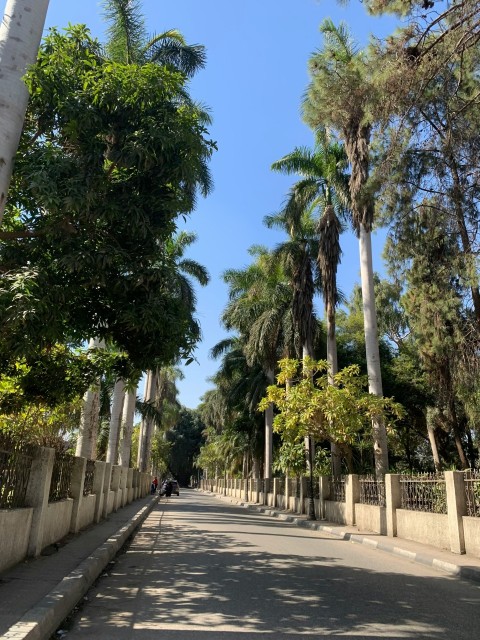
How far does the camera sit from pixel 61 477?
1087 centimetres

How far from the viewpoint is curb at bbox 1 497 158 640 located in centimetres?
465

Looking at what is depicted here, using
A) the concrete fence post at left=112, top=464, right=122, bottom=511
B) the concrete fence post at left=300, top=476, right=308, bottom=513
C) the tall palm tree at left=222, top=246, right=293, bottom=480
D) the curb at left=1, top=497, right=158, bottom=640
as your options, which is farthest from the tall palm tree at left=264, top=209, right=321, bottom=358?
the curb at left=1, top=497, right=158, bottom=640

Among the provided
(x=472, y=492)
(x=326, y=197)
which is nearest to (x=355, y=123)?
(x=326, y=197)

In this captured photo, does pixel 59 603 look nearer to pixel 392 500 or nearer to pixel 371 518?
pixel 392 500

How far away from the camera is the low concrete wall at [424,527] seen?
39.3 ft

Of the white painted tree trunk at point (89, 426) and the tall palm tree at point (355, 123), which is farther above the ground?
the tall palm tree at point (355, 123)

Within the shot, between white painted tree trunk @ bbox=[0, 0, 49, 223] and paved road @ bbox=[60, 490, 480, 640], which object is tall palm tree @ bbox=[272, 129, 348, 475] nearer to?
paved road @ bbox=[60, 490, 480, 640]

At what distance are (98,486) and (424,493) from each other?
8.87 meters

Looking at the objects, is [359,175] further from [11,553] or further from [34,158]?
[11,553]

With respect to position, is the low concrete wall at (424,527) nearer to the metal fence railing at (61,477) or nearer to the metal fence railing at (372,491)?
the metal fence railing at (372,491)

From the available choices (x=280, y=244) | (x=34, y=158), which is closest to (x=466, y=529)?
(x=34, y=158)

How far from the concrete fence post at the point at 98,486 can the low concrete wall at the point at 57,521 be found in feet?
11.4

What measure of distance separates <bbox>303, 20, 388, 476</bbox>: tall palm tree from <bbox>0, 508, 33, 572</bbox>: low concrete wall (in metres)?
10.3

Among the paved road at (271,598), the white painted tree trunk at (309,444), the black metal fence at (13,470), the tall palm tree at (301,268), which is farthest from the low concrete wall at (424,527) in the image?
the tall palm tree at (301,268)
